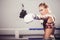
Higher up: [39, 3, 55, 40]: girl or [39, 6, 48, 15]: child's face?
[39, 6, 48, 15]: child's face

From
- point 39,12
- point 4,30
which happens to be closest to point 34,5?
point 39,12

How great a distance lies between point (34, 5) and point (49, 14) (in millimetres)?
203

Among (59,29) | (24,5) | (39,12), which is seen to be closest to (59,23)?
(59,29)

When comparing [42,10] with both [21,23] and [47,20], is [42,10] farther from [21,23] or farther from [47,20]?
[21,23]

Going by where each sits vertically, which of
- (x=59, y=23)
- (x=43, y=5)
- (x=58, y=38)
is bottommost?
(x=58, y=38)

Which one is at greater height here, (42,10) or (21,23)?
(42,10)

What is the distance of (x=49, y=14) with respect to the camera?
9.00ft

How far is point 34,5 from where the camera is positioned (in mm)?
2738

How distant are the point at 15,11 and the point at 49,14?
1.30ft

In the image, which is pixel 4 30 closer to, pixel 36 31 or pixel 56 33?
pixel 36 31

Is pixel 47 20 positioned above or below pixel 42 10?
below

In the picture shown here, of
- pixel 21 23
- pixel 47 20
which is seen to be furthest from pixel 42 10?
pixel 21 23

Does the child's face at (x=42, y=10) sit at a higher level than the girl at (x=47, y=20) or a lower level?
higher

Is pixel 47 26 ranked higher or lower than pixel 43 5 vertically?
lower
